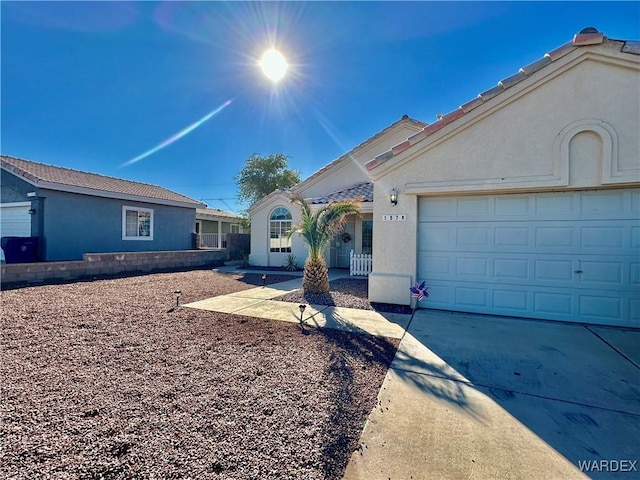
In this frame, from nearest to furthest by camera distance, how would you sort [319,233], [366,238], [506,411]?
[506,411] → [319,233] → [366,238]

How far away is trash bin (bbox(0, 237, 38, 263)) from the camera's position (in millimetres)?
11945

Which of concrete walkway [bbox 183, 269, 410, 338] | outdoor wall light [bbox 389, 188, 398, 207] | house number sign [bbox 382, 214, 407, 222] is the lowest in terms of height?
concrete walkway [bbox 183, 269, 410, 338]

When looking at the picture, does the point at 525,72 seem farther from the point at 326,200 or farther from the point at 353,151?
the point at 353,151

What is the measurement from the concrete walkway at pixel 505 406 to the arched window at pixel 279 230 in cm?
1070

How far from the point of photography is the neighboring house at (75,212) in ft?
41.0

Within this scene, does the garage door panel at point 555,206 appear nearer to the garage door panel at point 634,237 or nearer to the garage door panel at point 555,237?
the garage door panel at point 555,237

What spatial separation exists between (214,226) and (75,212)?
15.8 meters

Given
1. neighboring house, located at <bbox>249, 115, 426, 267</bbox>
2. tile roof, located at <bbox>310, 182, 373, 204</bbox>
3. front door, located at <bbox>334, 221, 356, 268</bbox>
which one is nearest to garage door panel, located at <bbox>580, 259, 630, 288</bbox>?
tile roof, located at <bbox>310, 182, 373, 204</bbox>

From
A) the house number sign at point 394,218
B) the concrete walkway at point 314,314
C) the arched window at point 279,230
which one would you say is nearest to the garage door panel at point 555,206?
the house number sign at point 394,218

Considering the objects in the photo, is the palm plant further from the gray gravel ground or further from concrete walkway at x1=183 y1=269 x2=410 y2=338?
concrete walkway at x1=183 y1=269 x2=410 y2=338

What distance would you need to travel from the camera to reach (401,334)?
5312 mm

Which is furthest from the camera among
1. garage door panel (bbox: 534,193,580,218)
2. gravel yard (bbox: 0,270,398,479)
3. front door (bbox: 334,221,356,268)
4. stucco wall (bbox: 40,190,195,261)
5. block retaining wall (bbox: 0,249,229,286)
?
front door (bbox: 334,221,356,268)

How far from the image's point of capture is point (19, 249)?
11977 mm

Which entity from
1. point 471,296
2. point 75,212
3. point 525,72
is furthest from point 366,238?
point 75,212
